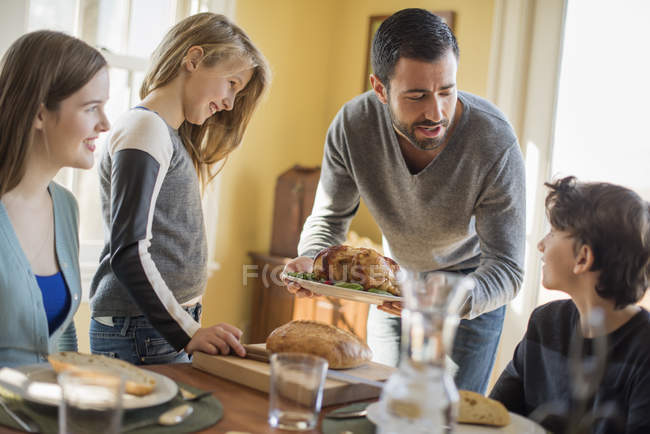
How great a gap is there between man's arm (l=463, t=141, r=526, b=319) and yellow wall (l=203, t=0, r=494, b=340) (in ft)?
6.01

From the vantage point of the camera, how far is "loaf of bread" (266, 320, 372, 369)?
1.35 m

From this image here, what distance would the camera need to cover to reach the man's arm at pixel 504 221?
6.28 ft

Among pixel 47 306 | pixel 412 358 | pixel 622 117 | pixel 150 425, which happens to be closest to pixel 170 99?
pixel 47 306

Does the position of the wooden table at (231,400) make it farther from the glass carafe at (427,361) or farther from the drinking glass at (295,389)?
the glass carafe at (427,361)

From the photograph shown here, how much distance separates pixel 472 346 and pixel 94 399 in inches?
60.6

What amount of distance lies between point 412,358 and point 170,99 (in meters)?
1.20

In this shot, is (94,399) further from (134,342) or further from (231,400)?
(134,342)

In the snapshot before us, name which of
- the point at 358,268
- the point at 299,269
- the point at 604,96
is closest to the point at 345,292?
the point at 358,268

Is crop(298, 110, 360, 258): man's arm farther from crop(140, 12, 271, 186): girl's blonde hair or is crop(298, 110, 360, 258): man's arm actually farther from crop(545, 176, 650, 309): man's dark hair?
crop(545, 176, 650, 309): man's dark hair

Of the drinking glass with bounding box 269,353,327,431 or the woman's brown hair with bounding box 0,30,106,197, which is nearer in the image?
the drinking glass with bounding box 269,353,327,431

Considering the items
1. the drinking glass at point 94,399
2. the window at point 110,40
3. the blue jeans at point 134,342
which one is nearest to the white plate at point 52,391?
the drinking glass at point 94,399

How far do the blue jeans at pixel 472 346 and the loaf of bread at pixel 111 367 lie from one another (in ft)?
3.84

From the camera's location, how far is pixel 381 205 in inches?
86.1

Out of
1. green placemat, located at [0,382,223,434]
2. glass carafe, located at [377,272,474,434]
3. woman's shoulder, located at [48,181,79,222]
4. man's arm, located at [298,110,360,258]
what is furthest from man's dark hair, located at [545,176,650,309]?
woman's shoulder, located at [48,181,79,222]
